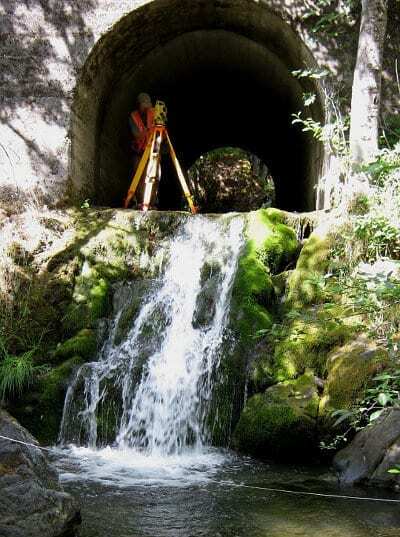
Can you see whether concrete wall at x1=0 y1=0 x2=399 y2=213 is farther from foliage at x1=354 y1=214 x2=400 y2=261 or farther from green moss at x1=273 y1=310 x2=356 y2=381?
green moss at x1=273 y1=310 x2=356 y2=381

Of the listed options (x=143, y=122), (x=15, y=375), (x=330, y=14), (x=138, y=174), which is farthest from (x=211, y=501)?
(x=143, y=122)

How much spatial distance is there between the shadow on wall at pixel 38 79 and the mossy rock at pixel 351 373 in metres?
4.76

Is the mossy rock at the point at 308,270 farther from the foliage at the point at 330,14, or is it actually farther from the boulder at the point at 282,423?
the foliage at the point at 330,14

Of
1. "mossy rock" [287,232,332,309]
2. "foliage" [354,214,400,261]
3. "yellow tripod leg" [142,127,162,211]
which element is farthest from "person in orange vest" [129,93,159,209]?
"foliage" [354,214,400,261]

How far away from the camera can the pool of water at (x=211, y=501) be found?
3.39 meters

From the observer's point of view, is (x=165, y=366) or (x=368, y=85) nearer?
(x=165, y=366)

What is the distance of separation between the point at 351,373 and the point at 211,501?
1.79 m

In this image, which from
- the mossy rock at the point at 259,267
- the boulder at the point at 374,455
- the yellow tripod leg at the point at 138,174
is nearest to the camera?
the boulder at the point at 374,455

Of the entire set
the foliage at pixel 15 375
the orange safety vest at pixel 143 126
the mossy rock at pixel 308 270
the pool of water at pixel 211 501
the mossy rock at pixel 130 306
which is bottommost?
the pool of water at pixel 211 501

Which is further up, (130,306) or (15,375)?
(130,306)

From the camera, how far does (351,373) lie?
5.05m

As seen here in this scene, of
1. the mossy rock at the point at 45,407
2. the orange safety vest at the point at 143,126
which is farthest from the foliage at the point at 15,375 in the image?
the orange safety vest at the point at 143,126

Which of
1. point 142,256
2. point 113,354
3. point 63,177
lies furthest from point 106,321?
point 63,177

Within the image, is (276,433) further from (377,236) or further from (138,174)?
(138,174)
